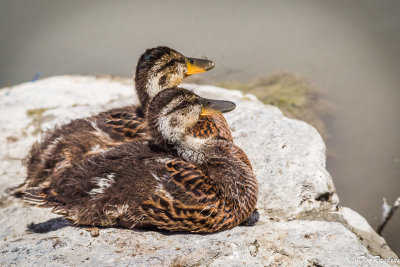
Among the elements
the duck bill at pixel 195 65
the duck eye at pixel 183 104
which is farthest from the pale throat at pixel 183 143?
the duck bill at pixel 195 65

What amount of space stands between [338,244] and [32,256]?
97.2 inches

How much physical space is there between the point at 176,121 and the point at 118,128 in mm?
854

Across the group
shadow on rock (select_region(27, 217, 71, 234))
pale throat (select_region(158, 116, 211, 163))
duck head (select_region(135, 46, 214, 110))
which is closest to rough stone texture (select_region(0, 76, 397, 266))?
shadow on rock (select_region(27, 217, 71, 234))

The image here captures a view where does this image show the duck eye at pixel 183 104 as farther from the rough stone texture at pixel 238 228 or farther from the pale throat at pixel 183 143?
the rough stone texture at pixel 238 228

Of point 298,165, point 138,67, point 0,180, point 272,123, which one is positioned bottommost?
point 0,180

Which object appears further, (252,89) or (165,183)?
(252,89)

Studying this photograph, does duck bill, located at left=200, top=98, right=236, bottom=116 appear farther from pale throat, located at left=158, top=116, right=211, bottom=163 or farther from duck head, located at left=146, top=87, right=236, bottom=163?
pale throat, located at left=158, top=116, right=211, bottom=163

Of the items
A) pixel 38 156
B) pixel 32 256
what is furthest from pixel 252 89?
pixel 32 256

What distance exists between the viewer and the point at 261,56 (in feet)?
28.3

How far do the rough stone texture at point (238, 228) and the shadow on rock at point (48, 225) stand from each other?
0.04 feet

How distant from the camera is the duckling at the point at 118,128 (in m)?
3.67

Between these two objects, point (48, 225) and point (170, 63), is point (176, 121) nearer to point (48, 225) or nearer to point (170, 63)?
point (170, 63)

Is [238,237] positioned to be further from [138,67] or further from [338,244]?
[138,67]

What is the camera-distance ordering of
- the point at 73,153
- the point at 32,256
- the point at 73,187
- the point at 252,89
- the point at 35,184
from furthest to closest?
the point at 252,89, the point at 35,184, the point at 73,153, the point at 73,187, the point at 32,256
